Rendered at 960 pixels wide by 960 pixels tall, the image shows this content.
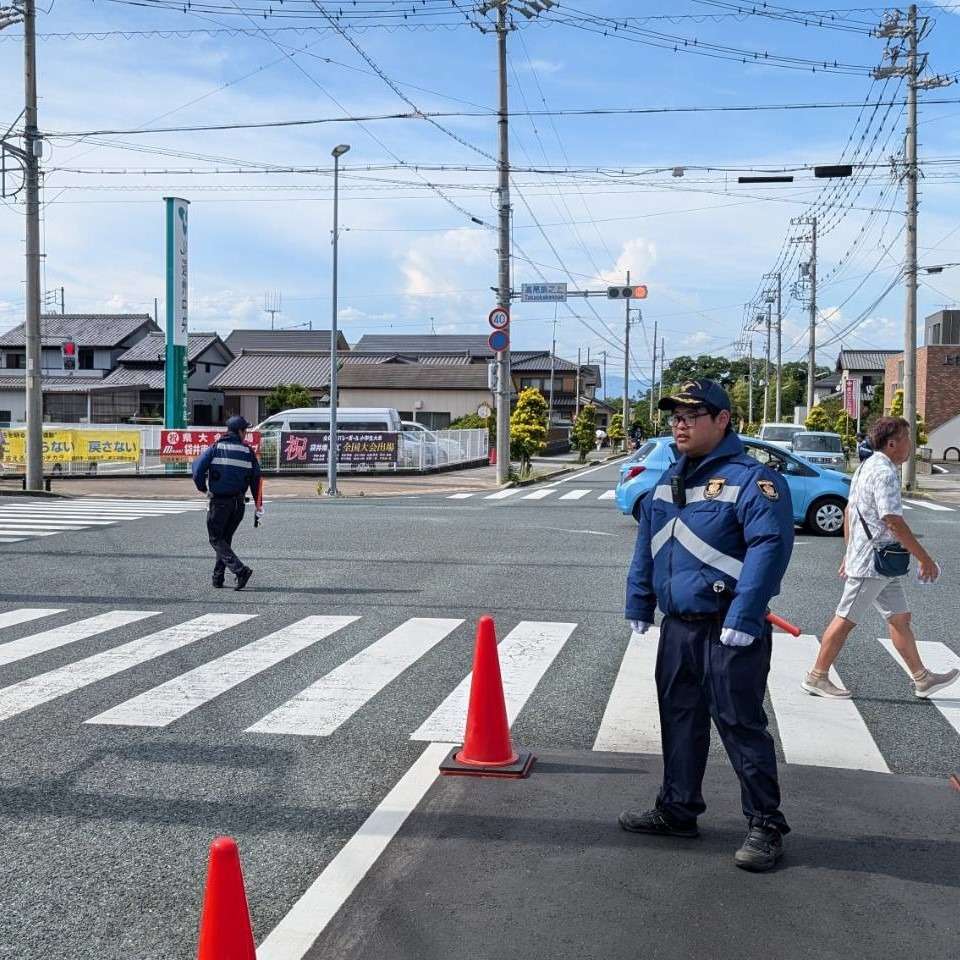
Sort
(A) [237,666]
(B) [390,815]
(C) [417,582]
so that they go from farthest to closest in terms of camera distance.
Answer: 1. (C) [417,582]
2. (A) [237,666]
3. (B) [390,815]

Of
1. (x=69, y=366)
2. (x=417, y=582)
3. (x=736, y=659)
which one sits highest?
(x=69, y=366)

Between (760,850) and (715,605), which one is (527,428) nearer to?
(715,605)

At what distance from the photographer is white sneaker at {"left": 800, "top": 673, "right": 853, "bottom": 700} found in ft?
21.4

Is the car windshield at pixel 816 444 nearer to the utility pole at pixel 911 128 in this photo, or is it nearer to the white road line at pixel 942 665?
the utility pole at pixel 911 128

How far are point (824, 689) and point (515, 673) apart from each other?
198 centimetres

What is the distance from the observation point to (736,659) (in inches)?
150

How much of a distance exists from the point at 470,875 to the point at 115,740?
2.57 meters

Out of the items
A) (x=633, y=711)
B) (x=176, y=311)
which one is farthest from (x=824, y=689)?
(x=176, y=311)

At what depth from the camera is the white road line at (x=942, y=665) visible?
20.5ft

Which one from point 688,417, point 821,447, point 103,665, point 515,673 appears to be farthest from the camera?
point 821,447

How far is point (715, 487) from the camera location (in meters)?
3.87

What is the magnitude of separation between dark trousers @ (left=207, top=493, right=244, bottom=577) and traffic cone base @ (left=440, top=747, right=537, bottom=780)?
242 inches

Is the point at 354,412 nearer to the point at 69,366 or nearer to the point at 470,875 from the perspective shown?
the point at 69,366

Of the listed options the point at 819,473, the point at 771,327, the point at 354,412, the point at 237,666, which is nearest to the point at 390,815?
the point at 237,666
